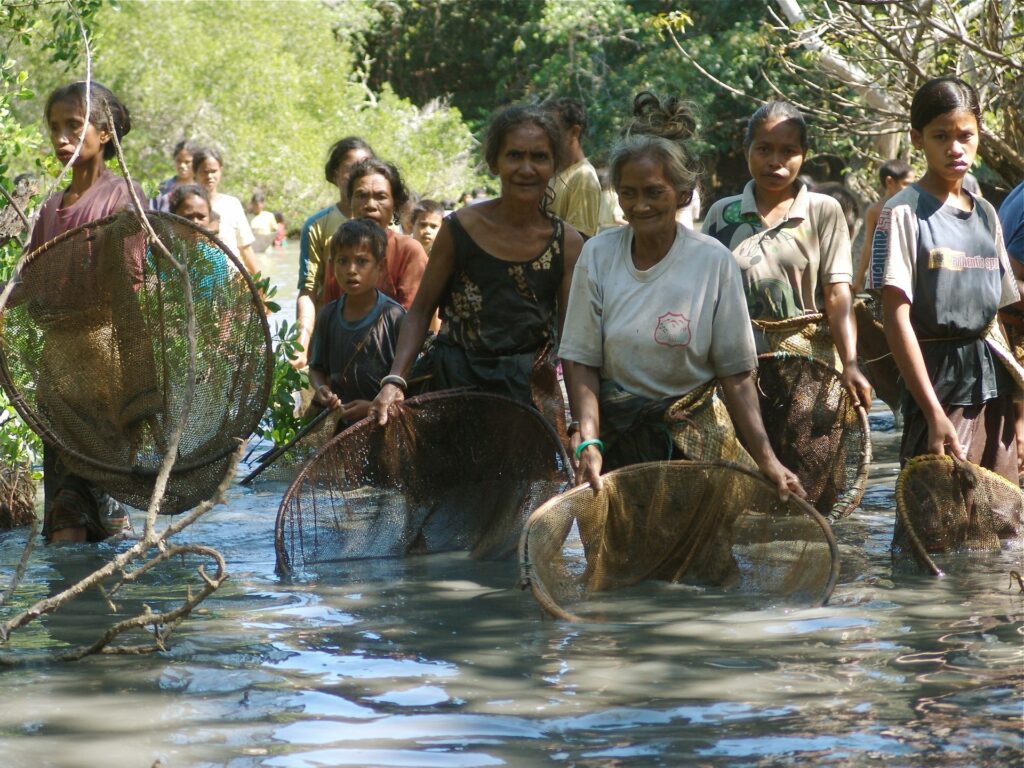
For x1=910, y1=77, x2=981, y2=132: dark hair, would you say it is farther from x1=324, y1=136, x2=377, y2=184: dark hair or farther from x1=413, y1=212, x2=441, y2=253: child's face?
x1=413, y1=212, x2=441, y2=253: child's face

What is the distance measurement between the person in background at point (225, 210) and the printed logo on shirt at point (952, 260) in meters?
5.26

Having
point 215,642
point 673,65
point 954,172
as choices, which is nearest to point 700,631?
point 215,642

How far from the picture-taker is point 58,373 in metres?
5.55

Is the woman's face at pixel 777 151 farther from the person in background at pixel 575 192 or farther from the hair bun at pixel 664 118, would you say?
the person in background at pixel 575 192

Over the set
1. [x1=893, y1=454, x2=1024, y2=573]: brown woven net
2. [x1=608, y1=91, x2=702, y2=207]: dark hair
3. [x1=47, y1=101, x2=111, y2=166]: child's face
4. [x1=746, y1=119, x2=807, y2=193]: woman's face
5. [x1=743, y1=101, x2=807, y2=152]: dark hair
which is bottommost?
[x1=893, y1=454, x2=1024, y2=573]: brown woven net

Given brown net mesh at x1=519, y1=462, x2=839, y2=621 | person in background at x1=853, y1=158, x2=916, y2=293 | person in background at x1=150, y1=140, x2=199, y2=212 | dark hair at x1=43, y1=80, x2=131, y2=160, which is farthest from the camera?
person in background at x1=150, y1=140, x2=199, y2=212

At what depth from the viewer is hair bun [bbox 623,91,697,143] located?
561cm

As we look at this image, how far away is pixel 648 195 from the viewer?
4.73m

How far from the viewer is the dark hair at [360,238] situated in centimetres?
659

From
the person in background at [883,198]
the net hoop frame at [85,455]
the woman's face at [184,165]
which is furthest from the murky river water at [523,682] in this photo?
the woman's face at [184,165]

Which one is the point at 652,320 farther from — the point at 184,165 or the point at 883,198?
the point at 184,165

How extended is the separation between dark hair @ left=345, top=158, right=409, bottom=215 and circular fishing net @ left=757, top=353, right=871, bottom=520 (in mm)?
2268

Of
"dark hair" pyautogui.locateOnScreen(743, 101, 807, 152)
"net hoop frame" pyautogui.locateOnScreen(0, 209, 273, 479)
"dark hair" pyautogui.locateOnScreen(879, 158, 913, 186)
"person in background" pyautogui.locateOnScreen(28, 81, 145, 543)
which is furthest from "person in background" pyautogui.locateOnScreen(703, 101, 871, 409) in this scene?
"dark hair" pyautogui.locateOnScreen(879, 158, 913, 186)

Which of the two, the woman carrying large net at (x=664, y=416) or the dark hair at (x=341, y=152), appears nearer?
the woman carrying large net at (x=664, y=416)
